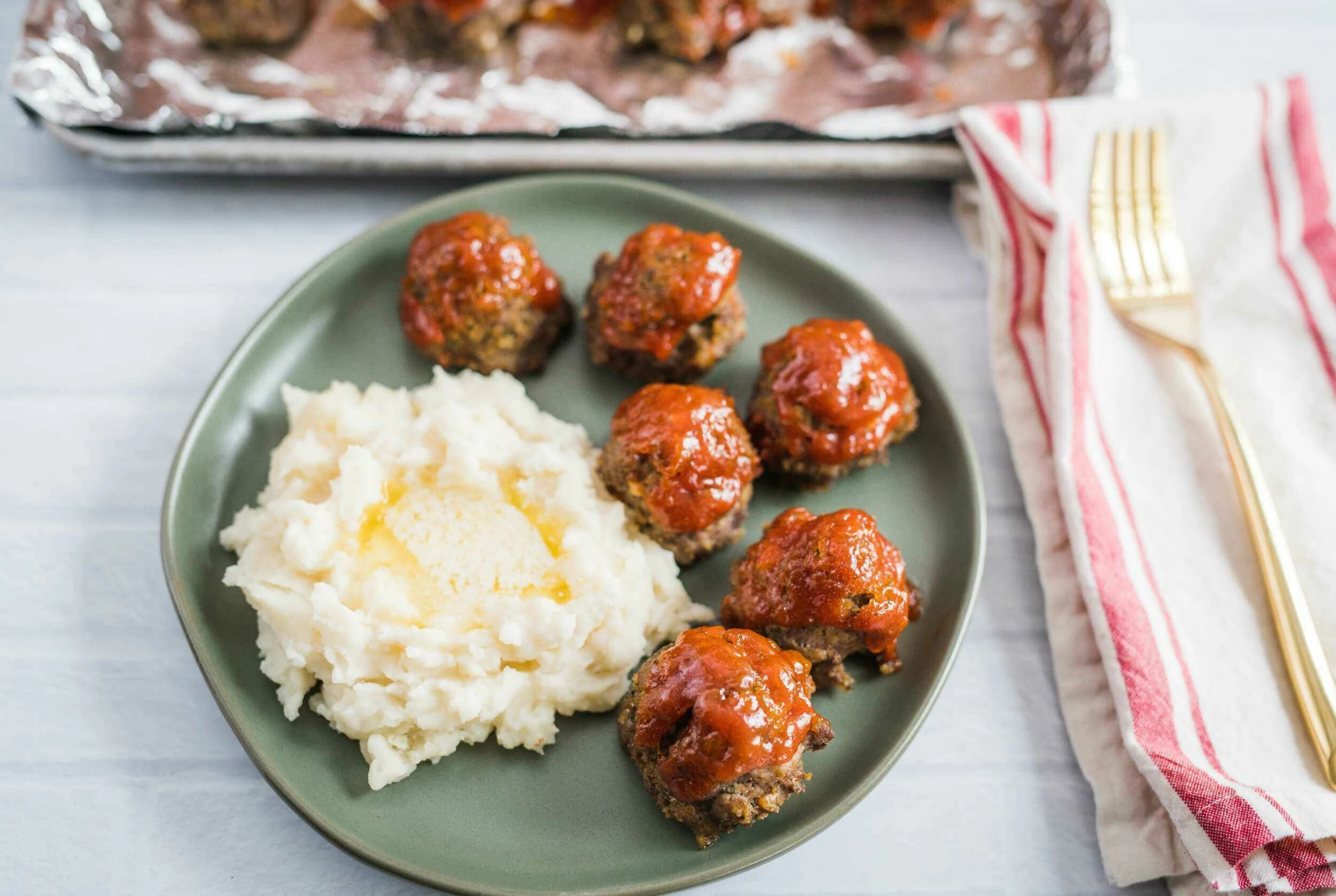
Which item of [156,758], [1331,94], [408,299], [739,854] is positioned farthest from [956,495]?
[1331,94]

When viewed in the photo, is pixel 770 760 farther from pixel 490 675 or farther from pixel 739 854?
pixel 490 675

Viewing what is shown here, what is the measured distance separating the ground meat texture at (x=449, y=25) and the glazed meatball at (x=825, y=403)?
2604mm

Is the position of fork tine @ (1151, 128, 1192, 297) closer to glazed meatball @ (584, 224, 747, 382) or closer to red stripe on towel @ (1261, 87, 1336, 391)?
red stripe on towel @ (1261, 87, 1336, 391)

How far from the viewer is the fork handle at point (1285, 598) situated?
3.74 m

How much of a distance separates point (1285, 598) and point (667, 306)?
2.71m

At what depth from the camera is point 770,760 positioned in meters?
3.24

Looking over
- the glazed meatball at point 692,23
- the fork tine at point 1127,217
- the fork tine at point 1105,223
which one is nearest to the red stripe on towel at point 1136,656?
the fork tine at point 1105,223

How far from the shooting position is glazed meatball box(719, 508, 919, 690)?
356cm

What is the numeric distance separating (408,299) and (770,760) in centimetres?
246

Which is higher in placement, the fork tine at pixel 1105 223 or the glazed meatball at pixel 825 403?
the fork tine at pixel 1105 223

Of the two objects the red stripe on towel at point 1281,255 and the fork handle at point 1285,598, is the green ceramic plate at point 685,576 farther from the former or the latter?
the red stripe on towel at point 1281,255

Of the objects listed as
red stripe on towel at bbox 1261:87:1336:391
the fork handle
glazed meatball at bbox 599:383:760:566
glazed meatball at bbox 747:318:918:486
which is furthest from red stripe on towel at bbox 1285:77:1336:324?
glazed meatball at bbox 599:383:760:566

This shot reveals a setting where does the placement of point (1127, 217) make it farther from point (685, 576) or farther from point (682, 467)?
point (685, 576)

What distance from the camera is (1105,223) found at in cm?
477
